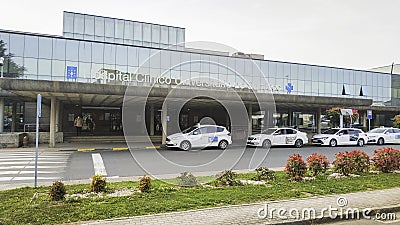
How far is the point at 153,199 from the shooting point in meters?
7.69

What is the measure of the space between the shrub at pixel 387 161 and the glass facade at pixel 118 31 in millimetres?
34575

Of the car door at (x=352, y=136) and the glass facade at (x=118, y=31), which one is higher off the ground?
the glass facade at (x=118, y=31)

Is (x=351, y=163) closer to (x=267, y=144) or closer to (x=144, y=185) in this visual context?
(x=144, y=185)

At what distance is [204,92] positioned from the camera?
1856 cm

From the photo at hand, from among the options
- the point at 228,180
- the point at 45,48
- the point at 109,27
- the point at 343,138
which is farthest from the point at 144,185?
the point at 109,27

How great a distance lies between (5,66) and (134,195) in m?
32.6

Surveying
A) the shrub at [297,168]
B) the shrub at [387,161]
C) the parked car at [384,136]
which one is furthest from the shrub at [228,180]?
the parked car at [384,136]

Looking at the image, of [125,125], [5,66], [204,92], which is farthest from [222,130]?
[5,66]

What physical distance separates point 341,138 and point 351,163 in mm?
14495

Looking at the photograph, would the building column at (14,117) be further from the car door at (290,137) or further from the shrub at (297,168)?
the shrub at (297,168)

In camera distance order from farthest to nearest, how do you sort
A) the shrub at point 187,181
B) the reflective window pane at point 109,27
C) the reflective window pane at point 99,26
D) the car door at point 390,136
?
the reflective window pane at point 109,27
the reflective window pane at point 99,26
the car door at point 390,136
the shrub at point 187,181

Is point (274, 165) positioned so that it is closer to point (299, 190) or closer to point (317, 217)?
point (299, 190)
